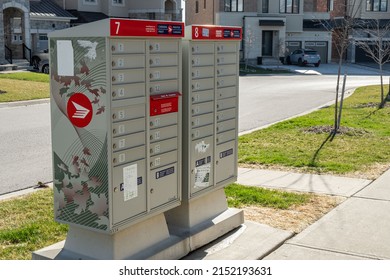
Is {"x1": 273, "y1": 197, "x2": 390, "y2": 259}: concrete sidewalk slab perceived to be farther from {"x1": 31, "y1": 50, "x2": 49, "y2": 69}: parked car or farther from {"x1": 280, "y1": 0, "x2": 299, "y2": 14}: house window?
{"x1": 280, "y1": 0, "x2": 299, "y2": 14}: house window

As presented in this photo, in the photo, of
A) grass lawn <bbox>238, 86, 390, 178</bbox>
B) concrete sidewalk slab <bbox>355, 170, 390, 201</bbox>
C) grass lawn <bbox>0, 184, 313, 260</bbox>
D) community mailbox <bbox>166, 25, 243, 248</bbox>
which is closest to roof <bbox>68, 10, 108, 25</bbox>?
grass lawn <bbox>238, 86, 390, 178</bbox>

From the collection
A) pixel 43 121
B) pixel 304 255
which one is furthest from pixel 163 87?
pixel 43 121

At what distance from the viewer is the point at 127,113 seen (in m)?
5.39

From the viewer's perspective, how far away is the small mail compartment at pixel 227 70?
6816 millimetres

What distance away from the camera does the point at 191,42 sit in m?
6.29

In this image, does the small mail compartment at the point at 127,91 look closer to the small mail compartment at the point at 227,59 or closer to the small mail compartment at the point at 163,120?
the small mail compartment at the point at 163,120

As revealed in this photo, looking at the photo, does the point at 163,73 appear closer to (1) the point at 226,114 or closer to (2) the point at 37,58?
(1) the point at 226,114

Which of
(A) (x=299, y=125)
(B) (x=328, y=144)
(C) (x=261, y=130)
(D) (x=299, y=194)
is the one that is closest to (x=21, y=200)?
(D) (x=299, y=194)

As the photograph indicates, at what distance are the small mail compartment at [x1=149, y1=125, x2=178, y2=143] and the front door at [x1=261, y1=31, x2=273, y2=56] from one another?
51.5 meters

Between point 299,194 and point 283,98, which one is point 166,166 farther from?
point 283,98

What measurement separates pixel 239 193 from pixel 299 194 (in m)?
0.85

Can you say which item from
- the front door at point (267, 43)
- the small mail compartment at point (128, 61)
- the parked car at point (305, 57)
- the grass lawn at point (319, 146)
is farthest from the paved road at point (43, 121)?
the front door at point (267, 43)

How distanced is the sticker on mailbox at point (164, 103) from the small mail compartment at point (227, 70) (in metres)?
0.90

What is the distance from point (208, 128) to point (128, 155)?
4.88ft
